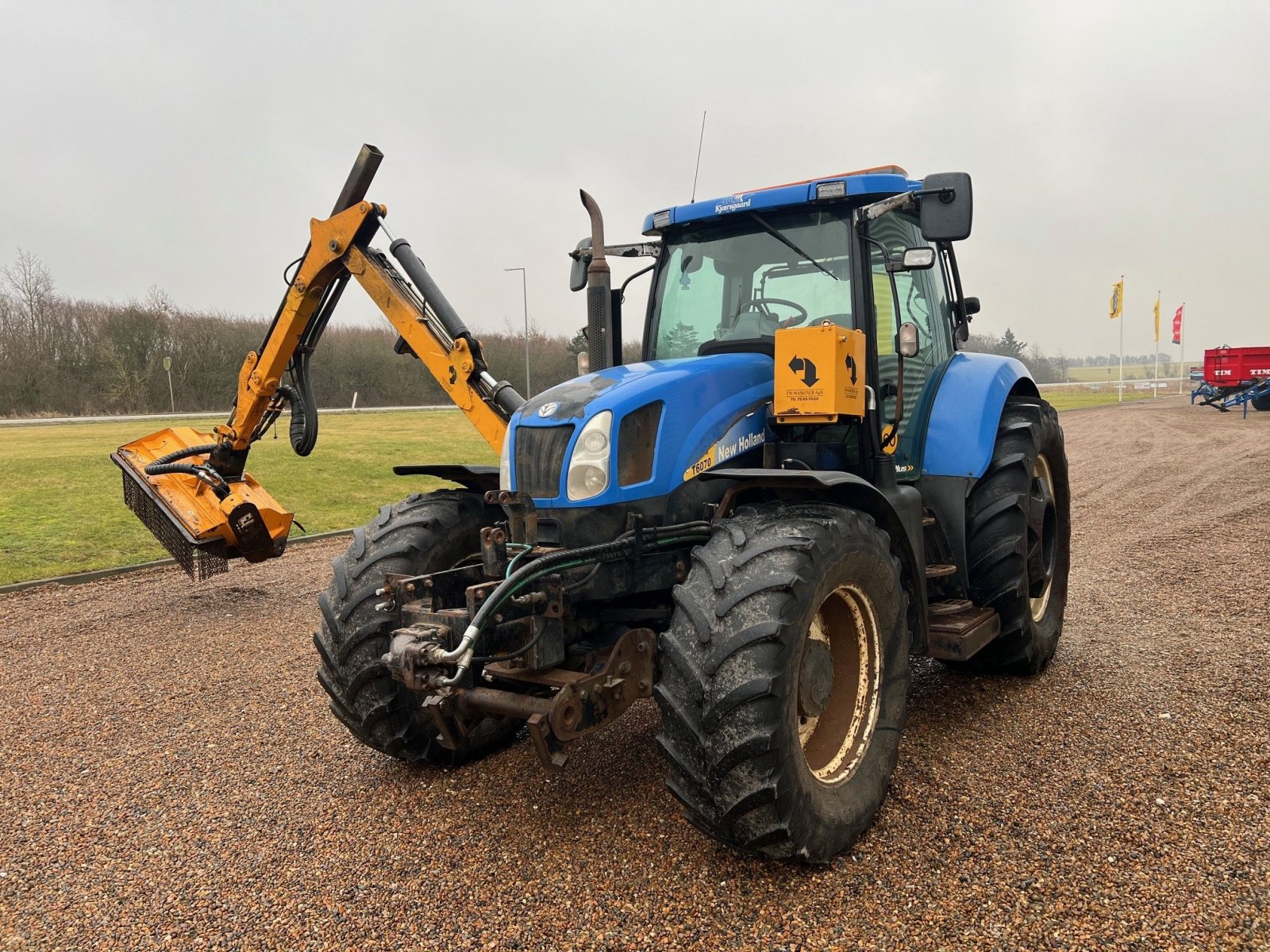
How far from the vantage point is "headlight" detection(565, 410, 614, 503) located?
3416 mm

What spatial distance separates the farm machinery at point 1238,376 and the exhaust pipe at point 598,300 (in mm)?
31549

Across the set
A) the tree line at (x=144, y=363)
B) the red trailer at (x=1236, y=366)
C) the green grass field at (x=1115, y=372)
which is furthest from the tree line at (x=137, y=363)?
the green grass field at (x=1115, y=372)

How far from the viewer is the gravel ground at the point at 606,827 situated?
2898 millimetres

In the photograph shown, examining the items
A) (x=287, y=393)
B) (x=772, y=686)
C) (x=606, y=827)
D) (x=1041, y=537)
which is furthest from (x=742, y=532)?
(x=287, y=393)

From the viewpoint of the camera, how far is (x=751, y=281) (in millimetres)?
4516

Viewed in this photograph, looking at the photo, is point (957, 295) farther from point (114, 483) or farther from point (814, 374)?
point (114, 483)

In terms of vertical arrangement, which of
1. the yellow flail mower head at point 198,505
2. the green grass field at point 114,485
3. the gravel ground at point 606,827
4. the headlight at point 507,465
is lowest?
the gravel ground at point 606,827

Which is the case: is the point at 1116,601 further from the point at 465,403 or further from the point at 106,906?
the point at 106,906

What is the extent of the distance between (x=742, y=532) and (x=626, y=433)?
0.59 m

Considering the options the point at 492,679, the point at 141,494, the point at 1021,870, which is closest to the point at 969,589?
the point at 1021,870

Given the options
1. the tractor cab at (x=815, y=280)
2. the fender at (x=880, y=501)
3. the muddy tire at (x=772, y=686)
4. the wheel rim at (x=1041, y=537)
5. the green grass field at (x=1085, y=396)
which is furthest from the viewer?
the green grass field at (x=1085, y=396)

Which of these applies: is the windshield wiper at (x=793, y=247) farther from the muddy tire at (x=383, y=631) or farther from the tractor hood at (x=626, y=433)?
the muddy tire at (x=383, y=631)

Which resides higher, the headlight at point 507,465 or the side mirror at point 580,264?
the side mirror at point 580,264

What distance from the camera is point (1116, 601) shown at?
682 centimetres
